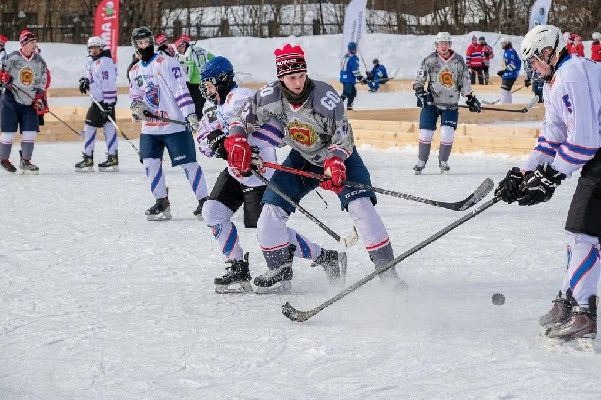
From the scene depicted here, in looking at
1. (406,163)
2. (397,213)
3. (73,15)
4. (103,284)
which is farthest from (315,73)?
(103,284)

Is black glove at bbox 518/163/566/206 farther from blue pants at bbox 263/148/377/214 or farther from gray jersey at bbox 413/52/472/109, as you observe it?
gray jersey at bbox 413/52/472/109

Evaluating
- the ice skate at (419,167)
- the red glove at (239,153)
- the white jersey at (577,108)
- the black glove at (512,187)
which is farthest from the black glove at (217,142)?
the ice skate at (419,167)

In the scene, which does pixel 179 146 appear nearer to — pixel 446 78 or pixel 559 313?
pixel 446 78

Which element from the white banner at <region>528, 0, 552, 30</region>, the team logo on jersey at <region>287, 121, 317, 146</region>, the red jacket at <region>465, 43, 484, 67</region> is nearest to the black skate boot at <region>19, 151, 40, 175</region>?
the team logo on jersey at <region>287, 121, 317, 146</region>

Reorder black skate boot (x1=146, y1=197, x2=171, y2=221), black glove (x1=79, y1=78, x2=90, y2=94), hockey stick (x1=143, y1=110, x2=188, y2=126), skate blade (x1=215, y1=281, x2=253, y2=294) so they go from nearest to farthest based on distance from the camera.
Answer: skate blade (x1=215, y1=281, x2=253, y2=294)
hockey stick (x1=143, y1=110, x2=188, y2=126)
black skate boot (x1=146, y1=197, x2=171, y2=221)
black glove (x1=79, y1=78, x2=90, y2=94)

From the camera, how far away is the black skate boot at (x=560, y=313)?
→ 4.25 metres

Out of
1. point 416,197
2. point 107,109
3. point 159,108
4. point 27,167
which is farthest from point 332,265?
point 27,167

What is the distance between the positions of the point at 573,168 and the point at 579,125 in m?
0.20

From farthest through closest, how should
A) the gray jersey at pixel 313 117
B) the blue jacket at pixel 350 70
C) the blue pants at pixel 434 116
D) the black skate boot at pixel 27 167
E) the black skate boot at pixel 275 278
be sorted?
1. the blue jacket at pixel 350 70
2. the black skate boot at pixel 27 167
3. the blue pants at pixel 434 116
4. the black skate boot at pixel 275 278
5. the gray jersey at pixel 313 117

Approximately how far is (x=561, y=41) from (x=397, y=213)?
4.30 metres

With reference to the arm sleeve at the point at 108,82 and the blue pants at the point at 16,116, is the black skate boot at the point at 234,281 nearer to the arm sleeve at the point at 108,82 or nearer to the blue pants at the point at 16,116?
the arm sleeve at the point at 108,82

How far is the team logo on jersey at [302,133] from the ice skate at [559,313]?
145 centimetres

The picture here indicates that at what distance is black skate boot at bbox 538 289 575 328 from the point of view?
4.25 meters

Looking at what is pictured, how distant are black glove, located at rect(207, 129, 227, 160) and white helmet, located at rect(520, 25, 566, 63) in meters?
1.77
